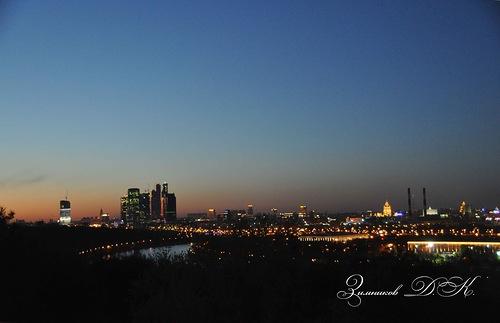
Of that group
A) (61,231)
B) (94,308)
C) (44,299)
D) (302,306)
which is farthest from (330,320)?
(61,231)

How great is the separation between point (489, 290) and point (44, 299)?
756cm

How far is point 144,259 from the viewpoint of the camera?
12078 millimetres

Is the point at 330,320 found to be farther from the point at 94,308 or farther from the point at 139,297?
the point at 94,308
